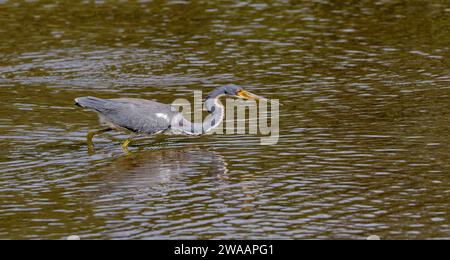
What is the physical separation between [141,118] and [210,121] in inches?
41.6

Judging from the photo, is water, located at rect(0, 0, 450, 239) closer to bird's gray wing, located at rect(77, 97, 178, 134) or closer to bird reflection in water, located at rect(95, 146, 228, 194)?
bird reflection in water, located at rect(95, 146, 228, 194)

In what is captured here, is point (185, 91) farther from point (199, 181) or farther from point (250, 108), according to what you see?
point (199, 181)

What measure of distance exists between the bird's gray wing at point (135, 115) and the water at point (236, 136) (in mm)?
388

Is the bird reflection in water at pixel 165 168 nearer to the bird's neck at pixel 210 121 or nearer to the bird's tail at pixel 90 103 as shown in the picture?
the bird's neck at pixel 210 121

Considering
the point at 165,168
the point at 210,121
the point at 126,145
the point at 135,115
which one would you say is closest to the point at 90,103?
the point at 135,115

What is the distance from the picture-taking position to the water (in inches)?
474

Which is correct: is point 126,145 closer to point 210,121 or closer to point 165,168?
point 210,121

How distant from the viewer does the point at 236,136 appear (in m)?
16.1

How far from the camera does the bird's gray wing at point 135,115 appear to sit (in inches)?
611

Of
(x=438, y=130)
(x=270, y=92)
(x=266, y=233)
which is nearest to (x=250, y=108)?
(x=270, y=92)

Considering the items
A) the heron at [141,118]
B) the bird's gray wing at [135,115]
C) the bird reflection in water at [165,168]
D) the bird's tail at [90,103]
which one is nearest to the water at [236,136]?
the bird reflection in water at [165,168]

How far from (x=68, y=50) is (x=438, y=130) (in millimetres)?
9074
